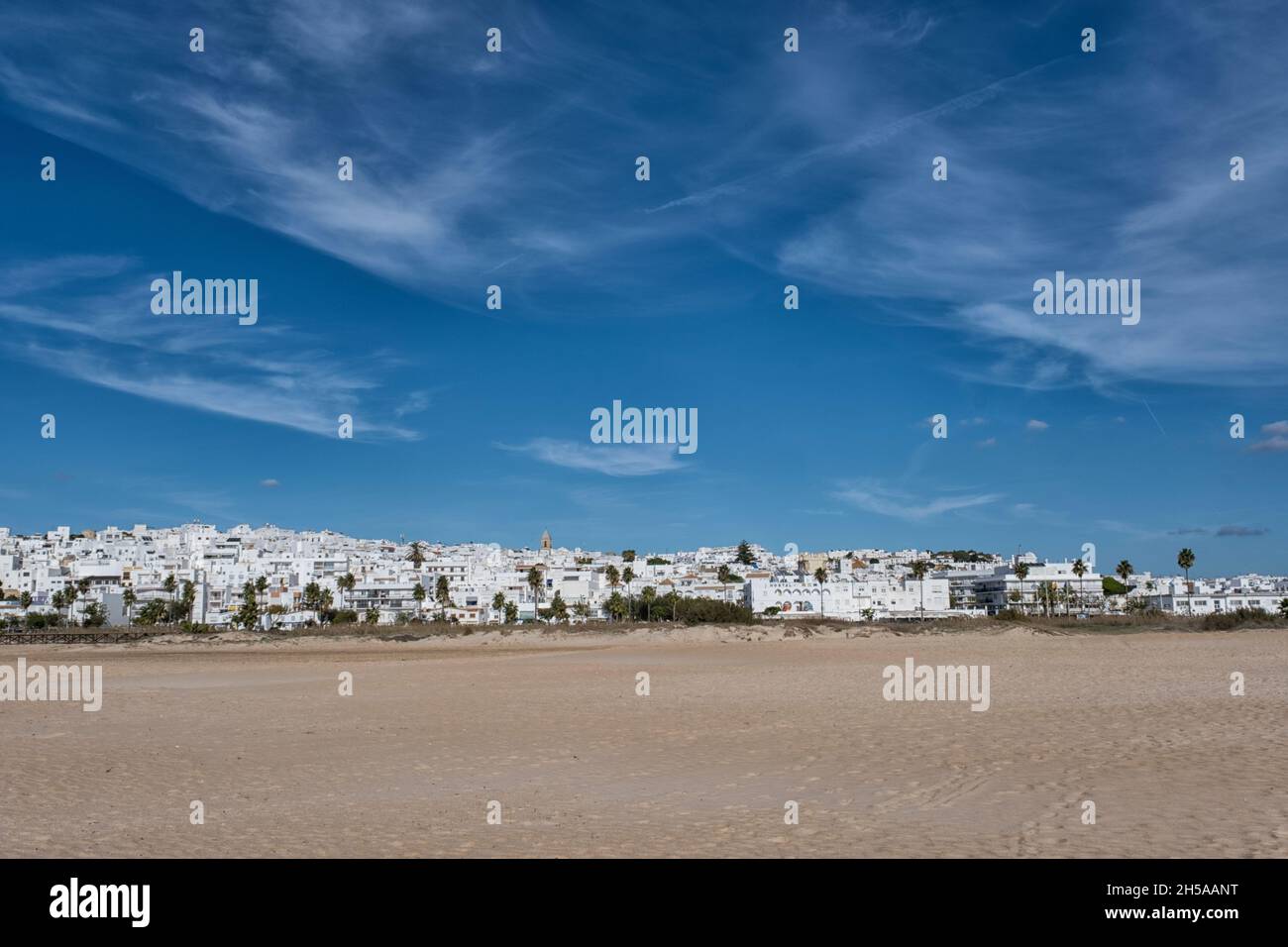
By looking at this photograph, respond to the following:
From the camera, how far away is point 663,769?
12859 mm

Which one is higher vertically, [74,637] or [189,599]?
[189,599]

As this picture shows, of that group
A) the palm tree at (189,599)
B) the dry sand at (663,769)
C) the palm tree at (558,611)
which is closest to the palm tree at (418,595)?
the palm tree at (558,611)

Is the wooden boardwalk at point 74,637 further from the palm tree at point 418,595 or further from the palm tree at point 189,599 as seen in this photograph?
the palm tree at point 418,595

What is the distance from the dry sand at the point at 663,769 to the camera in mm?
8398

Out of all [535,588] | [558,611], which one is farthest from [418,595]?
[558,611]

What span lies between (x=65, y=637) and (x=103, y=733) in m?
72.1
